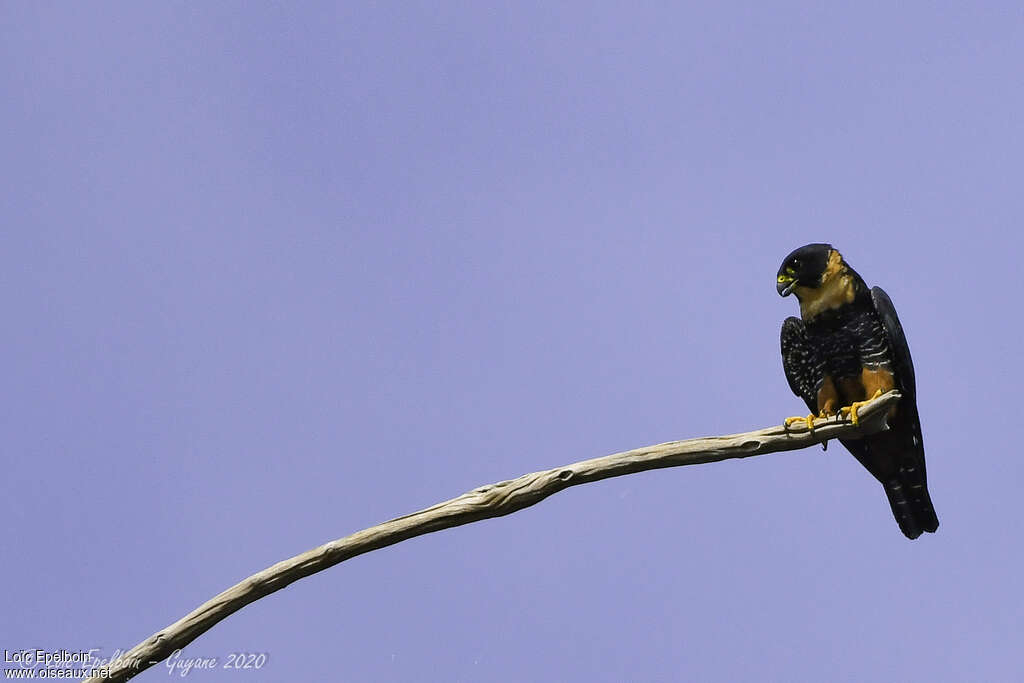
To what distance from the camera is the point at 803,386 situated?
7988 millimetres

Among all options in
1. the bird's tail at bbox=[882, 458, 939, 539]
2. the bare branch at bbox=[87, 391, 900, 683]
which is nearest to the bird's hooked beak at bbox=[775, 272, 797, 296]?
the bird's tail at bbox=[882, 458, 939, 539]

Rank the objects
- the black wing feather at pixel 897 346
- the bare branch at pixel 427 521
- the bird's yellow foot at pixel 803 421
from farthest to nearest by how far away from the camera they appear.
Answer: the black wing feather at pixel 897 346 → the bird's yellow foot at pixel 803 421 → the bare branch at pixel 427 521

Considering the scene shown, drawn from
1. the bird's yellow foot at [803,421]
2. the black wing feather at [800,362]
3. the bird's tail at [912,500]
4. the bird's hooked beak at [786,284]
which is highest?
the bird's hooked beak at [786,284]

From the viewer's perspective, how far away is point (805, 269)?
309 inches

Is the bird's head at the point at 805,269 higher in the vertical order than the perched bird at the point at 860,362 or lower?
higher

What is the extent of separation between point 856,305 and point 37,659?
213 inches

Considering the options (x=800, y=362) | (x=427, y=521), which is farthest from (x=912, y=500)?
(x=427, y=521)

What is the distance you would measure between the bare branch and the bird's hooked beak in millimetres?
2027

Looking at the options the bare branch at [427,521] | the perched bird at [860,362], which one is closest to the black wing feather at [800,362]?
the perched bird at [860,362]

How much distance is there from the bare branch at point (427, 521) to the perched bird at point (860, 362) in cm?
182

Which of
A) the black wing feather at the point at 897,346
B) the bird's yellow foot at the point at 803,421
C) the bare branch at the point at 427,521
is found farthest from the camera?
the black wing feather at the point at 897,346

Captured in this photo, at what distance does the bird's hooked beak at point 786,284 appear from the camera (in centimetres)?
792

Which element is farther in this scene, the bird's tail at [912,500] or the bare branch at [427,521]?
the bird's tail at [912,500]

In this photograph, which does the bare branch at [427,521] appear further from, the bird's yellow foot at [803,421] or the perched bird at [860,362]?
the perched bird at [860,362]
